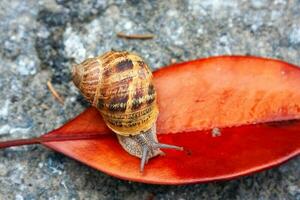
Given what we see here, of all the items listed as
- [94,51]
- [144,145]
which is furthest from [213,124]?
[94,51]

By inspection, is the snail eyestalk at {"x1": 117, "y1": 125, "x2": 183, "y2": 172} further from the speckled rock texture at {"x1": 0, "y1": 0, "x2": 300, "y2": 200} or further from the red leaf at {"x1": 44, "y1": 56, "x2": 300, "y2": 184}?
the speckled rock texture at {"x1": 0, "y1": 0, "x2": 300, "y2": 200}

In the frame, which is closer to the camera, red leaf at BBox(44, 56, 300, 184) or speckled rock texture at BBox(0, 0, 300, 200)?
red leaf at BBox(44, 56, 300, 184)

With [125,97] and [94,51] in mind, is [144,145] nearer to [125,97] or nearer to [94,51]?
[125,97]

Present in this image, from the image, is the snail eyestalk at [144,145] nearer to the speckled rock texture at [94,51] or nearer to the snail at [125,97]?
the snail at [125,97]

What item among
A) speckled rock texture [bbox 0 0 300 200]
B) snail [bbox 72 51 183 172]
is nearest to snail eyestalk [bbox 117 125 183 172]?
snail [bbox 72 51 183 172]

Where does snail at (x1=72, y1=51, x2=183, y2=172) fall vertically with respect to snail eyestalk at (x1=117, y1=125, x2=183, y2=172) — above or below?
above
